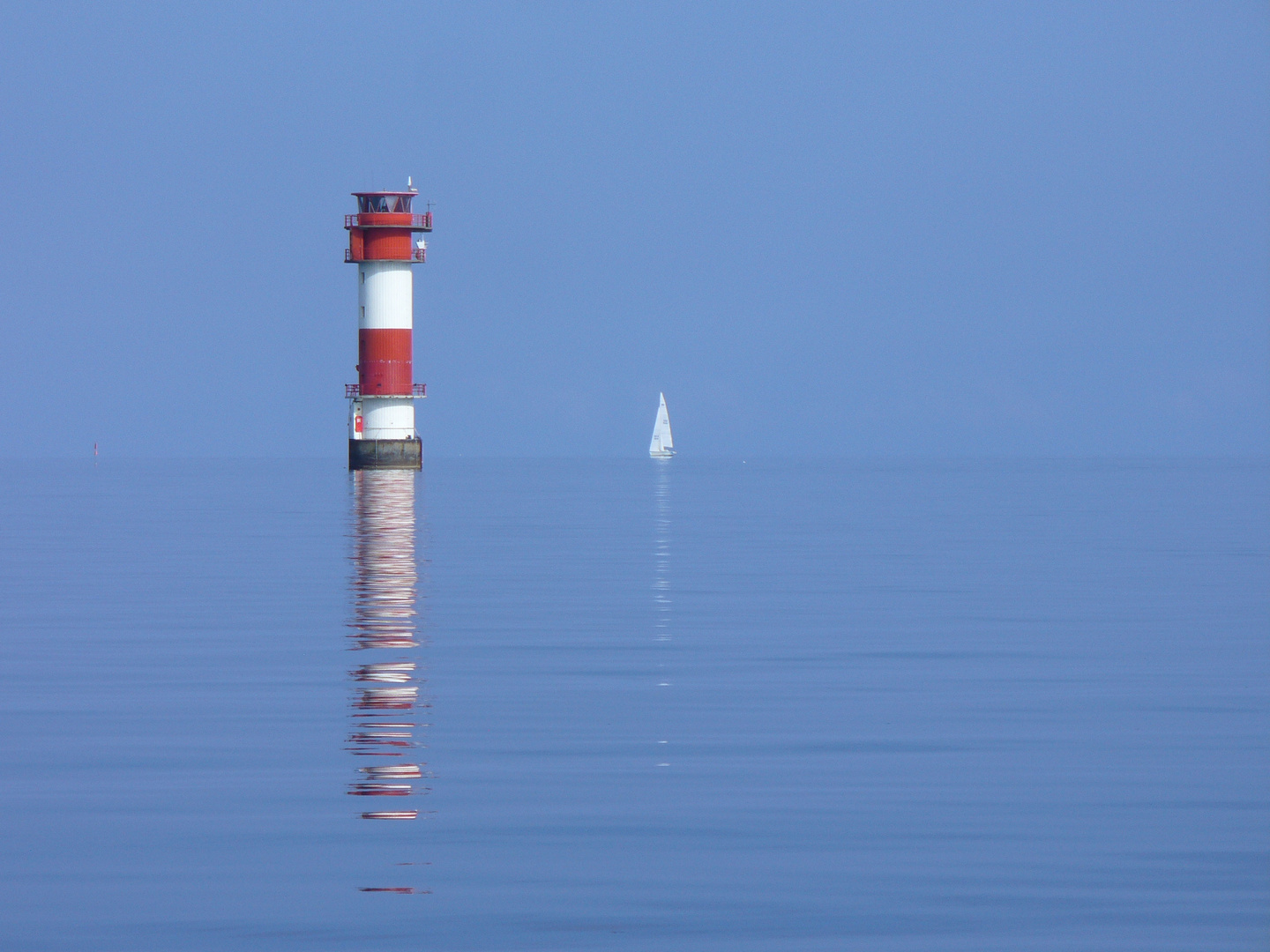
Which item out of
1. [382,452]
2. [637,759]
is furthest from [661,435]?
[637,759]

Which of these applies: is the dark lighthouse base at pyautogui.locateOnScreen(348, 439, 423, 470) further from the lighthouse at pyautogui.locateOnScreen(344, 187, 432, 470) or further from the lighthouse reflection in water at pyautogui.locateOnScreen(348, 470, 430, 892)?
the lighthouse reflection in water at pyautogui.locateOnScreen(348, 470, 430, 892)

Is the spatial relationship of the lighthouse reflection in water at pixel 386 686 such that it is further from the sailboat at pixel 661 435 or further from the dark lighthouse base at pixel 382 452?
the sailboat at pixel 661 435

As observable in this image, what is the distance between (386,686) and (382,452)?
67304mm

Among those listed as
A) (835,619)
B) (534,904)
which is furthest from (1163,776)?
(835,619)

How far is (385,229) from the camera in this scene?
275 feet

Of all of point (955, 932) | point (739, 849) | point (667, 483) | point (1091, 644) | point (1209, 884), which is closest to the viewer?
point (955, 932)

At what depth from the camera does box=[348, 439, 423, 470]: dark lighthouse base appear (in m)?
84.1

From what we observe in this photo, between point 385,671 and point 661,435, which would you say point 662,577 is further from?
point 661,435

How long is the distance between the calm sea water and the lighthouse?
50.2 meters

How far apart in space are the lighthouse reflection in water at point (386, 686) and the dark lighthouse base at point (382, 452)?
4389cm

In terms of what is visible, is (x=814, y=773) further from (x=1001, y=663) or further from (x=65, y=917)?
(x=1001, y=663)

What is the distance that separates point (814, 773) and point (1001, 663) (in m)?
6.82

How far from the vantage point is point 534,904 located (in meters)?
9.48

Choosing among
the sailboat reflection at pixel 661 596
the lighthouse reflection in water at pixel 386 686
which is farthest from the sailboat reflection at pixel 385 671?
the sailboat reflection at pixel 661 596
